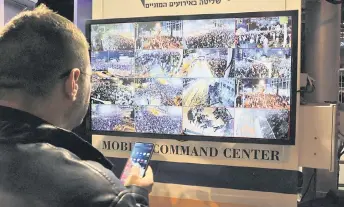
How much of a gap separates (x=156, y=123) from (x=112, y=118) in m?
0.34

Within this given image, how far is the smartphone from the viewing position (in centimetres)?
202

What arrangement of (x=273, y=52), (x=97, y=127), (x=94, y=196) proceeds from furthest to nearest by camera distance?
(x=97, y=127), (x=273, y=52), (x=94, y=196)

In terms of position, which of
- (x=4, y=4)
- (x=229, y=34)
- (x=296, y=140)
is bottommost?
(x=296, y=140)

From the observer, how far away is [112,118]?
281 cm

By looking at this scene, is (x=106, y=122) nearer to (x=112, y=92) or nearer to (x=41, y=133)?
(x=112, y=92)

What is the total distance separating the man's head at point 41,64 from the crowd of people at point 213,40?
1622mm

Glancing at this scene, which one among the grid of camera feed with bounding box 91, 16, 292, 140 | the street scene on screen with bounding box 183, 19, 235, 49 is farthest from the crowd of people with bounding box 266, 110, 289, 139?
the street scene on screen with bounding box 183, 19, 235, 49

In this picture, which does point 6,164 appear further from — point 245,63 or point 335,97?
point 335,97

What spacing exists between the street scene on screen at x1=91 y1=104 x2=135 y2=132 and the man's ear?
1781 millimetres

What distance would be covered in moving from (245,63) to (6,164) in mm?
1821

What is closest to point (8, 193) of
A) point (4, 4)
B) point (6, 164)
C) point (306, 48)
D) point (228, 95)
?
point (6, 164)

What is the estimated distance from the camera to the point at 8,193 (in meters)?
0.86

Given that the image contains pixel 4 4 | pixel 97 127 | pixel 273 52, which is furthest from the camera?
pixel 4 4

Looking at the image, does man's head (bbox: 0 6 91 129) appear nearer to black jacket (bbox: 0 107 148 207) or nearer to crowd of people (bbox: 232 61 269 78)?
black jacket (bbox: 0 107 148 207)
